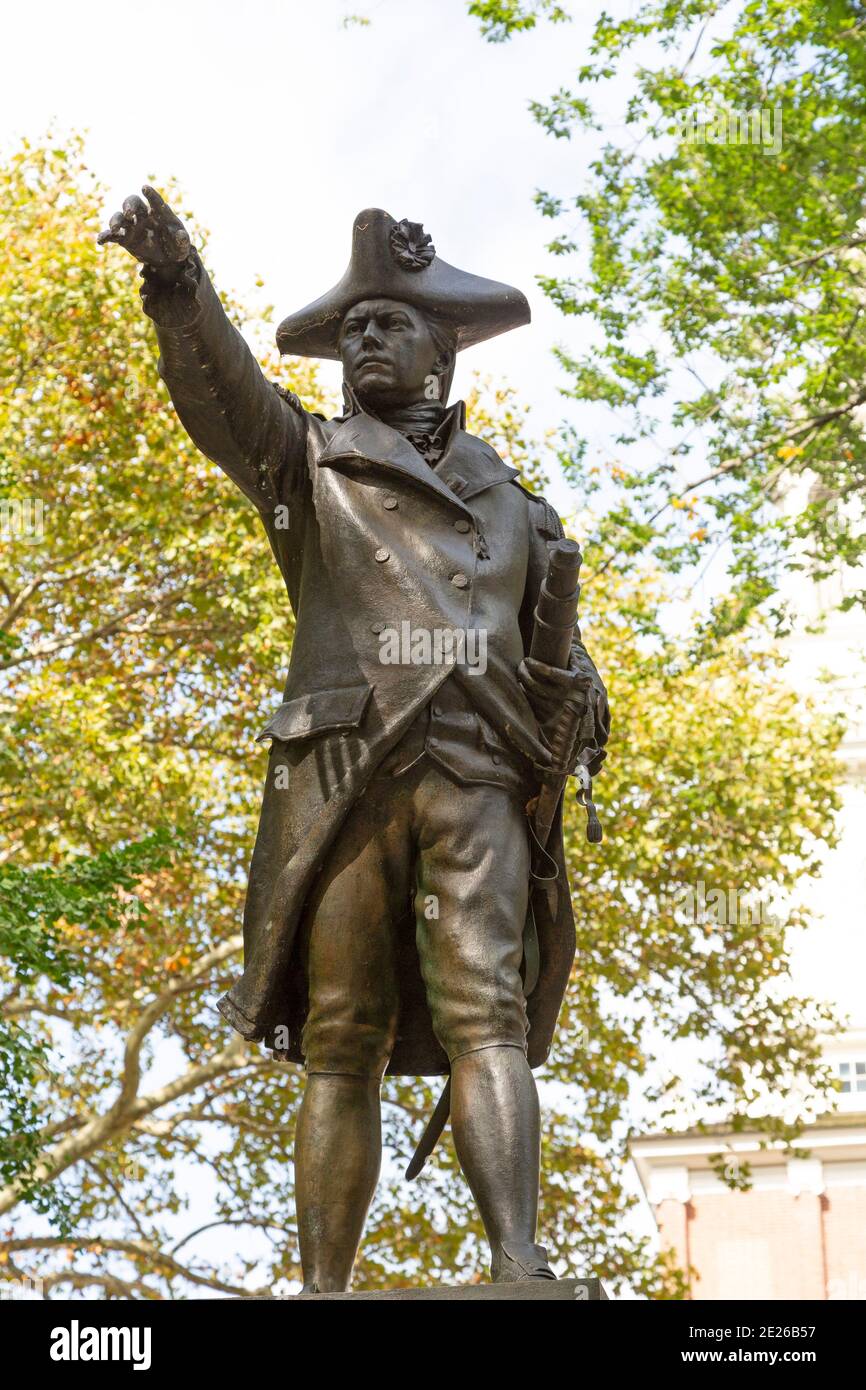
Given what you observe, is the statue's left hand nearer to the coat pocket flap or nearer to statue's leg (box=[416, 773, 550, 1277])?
Answer: statue's leg (box=[416, 773, 550, 1277])

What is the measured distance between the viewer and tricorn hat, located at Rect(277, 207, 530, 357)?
4.82 meters

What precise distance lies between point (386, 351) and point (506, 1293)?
227 centimetres

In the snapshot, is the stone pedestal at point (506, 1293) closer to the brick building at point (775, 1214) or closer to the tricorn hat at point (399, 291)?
the tricorn hat at point (399, 291)

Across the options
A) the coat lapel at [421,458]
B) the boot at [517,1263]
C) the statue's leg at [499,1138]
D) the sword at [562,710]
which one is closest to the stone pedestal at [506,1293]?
the boot at [517,1263]

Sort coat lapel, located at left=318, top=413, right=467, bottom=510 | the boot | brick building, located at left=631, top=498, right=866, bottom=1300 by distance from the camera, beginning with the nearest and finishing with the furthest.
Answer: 1. the boot
2. coat lapel, located at left=318, top=413, right=467, bottom=510
3. brick building, located at left=631, top=498, right=866, bottom=1300

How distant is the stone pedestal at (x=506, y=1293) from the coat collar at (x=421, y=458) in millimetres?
1818

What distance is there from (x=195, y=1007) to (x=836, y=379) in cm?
817

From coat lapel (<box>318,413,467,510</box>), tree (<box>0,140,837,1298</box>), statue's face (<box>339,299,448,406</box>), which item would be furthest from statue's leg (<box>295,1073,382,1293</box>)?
tree (<box>0,140,837,1298</box>)

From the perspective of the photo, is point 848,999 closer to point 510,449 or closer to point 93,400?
point 510,449

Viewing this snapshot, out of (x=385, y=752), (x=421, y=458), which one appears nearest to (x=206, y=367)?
(x=421, y=458)

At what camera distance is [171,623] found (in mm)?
17078

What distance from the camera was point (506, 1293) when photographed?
11.8 feet

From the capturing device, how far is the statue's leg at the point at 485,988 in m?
3.96
